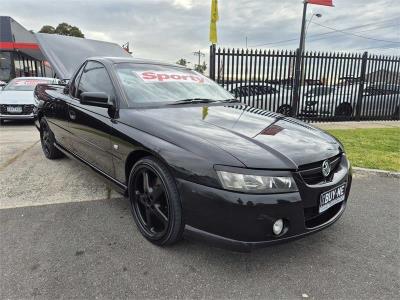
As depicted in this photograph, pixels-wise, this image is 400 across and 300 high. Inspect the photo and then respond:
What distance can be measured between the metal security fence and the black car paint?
6039mm

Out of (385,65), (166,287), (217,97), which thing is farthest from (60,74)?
(385,65)

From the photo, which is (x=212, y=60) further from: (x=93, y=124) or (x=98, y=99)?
(x=98, y=99)

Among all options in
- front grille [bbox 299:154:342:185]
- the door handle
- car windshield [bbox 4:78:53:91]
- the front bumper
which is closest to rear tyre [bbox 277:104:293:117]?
the door handle

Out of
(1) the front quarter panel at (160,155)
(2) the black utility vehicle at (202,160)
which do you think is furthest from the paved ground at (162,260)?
(1) the front quarter panel at (160,155)

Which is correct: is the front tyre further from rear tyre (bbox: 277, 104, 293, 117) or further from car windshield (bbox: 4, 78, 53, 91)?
car windshield (bbox: 4, 78, 53, 91)

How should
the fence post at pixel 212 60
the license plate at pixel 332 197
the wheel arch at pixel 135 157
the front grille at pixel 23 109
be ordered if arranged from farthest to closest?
the front grille at pixel 23 109, the fence post at pixel 212 60, the wheel arch at pixel 135 157, the license plate at pixel 332 197

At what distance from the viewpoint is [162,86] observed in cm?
345

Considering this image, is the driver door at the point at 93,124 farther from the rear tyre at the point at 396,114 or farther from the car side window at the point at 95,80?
the rear tyre at the point at 396,114

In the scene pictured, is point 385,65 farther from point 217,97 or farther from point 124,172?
point 124,172

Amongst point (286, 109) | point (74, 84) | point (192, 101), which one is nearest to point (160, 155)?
point (192, 101)

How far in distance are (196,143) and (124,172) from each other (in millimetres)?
992

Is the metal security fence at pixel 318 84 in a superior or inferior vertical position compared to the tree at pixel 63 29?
inferior

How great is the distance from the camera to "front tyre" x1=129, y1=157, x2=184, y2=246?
243 centimetres

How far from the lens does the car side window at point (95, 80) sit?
11.2 ft
